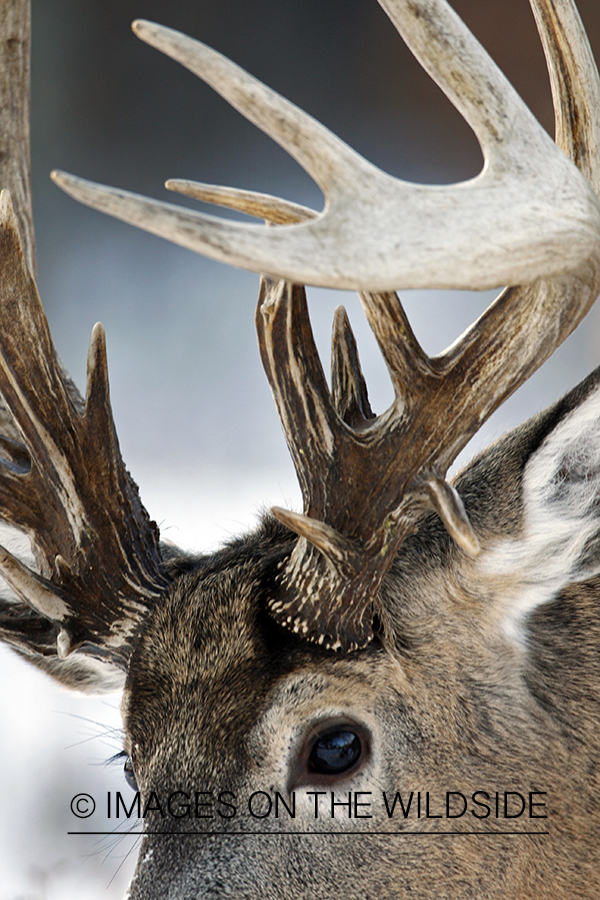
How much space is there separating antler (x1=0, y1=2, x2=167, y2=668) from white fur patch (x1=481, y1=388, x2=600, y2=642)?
1.61 ft

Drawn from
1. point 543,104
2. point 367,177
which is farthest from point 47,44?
point 367,177

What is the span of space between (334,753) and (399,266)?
621 mm

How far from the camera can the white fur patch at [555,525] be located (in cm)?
108

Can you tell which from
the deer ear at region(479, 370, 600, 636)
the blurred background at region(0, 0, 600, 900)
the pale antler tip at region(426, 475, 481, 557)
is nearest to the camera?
the pale antler tip at region(426, 475, 481, 557)

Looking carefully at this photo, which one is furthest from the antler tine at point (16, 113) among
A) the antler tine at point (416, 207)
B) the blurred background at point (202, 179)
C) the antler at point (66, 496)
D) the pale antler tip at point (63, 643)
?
the blurred background at point (202, 179)

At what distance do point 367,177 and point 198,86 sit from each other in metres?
2.87

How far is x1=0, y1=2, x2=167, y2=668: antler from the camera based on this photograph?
1.15 meters

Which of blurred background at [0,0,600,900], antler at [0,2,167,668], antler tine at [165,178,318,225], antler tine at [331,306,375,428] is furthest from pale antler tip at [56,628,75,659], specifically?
blurred background at [0,0,600,900]

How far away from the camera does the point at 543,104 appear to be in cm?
287

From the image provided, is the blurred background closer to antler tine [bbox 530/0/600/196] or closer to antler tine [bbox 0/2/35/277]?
antler tine [bbox 0/2/35/277]

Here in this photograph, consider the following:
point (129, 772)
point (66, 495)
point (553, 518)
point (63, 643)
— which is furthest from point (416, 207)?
point (129, 772)

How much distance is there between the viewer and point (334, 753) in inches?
42.8

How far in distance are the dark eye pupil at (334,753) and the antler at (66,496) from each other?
1.01ft

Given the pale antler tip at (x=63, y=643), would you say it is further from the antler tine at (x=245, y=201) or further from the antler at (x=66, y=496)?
the antler tine at (x=245, y=201)
